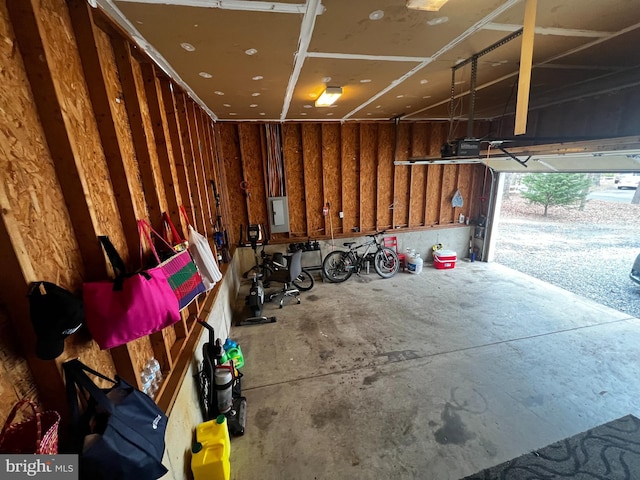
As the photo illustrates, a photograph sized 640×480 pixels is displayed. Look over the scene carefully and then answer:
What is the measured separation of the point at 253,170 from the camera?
503cm

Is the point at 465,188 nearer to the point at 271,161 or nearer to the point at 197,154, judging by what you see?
the point at 271,161

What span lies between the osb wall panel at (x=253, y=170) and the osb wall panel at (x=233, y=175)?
0.09m

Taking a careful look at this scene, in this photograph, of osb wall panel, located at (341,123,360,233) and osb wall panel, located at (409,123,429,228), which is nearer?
osb wall panel, located at (341,123,360,233)

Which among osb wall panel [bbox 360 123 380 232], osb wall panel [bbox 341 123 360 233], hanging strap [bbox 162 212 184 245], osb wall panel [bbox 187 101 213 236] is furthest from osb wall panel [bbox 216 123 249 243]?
hanging strap [bbox 162 212 184 245]

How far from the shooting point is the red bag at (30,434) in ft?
2.42

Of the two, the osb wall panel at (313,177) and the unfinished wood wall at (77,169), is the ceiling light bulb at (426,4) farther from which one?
the osb wall panel at (313,177)

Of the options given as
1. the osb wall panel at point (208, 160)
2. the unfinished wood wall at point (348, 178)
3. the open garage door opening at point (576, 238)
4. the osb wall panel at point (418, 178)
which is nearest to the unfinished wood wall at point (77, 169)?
the osb wall panel at point (208, 160)

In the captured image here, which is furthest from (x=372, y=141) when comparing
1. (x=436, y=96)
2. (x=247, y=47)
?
(x=247, y=47)

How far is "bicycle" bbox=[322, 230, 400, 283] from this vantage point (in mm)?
5238

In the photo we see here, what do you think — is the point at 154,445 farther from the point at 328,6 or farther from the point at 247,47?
the point at 247,47

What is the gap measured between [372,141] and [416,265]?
2709 mm

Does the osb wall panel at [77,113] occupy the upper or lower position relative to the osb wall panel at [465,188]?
upper

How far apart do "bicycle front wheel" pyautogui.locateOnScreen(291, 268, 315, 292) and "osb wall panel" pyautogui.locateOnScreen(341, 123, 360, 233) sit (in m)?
1.32

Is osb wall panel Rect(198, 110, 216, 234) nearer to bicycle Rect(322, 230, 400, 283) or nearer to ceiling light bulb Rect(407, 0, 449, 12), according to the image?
bicycle Rect(322, 230, 400, 283)
